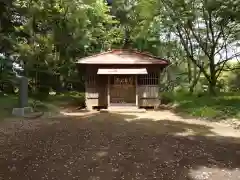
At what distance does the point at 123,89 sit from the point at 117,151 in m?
12.0

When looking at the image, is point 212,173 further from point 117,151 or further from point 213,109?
point 213,109

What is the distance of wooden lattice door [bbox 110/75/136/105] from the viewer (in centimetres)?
1953

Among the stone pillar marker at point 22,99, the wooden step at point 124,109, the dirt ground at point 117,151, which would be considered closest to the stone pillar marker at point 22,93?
the stone pillar marker at point 22,99

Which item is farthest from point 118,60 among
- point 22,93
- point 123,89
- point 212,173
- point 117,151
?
point 212,173

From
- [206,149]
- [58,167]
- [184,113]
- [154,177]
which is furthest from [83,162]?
[184,113]

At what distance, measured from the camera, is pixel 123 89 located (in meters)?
19.7

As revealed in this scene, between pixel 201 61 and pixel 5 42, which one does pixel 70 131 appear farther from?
pixel 201 61

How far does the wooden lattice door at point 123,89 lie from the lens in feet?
64.1

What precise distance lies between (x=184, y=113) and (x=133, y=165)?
1014 cm

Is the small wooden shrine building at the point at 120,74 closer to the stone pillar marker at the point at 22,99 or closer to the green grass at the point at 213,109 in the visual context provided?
the green grass at the point at 213,109

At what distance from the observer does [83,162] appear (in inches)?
269

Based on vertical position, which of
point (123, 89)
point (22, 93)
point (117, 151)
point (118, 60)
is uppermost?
point (118, 60)

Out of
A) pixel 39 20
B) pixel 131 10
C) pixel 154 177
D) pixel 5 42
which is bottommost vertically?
pixel 154 177

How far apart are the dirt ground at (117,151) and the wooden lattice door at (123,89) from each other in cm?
770
